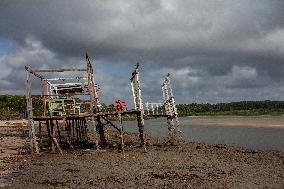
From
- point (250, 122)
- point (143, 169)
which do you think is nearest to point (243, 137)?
point (143, 169)

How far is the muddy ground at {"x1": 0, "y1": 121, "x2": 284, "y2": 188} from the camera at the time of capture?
13.2 metres

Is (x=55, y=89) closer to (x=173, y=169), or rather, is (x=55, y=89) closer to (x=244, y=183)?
(x=173, y=169)

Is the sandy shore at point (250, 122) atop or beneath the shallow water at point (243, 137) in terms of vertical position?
atop

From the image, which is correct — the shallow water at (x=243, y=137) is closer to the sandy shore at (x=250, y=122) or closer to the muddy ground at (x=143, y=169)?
the muddy ground at (x=143, y=169)

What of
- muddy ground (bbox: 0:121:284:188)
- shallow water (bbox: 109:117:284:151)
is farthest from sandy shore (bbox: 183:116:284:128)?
muddy ground (bbox: 0:121:284:188)

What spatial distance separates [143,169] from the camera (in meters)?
15.8

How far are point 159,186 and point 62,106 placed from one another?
380 inches

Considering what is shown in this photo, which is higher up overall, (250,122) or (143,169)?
(250,122)

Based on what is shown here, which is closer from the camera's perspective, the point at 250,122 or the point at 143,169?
the point at 143,169

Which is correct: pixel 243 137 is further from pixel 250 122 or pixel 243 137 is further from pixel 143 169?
pixel 250 122

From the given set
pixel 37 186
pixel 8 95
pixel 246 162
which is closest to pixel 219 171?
pixel 246 162

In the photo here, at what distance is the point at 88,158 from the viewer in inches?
747

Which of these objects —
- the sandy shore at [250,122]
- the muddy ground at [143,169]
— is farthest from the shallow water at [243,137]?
the sandy shore at [250,122]

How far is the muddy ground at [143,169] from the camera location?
1320cm
